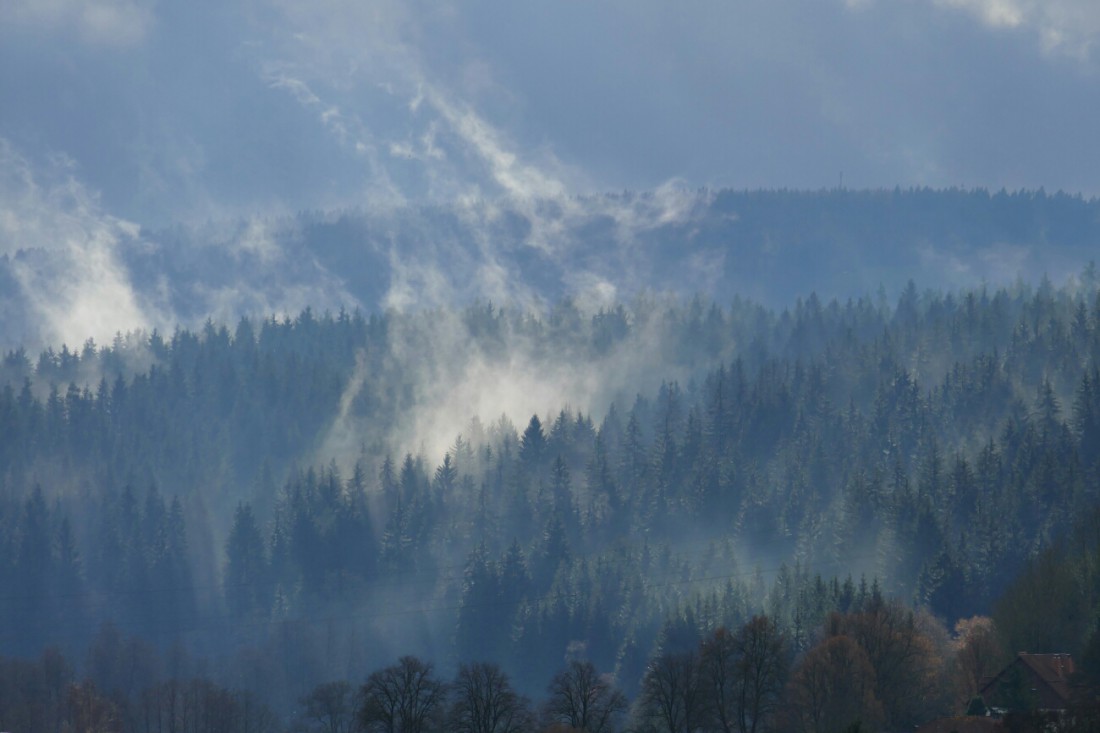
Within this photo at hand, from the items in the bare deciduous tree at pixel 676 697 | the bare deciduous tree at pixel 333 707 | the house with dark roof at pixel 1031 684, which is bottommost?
the house with dark roof at pixel 1031 684

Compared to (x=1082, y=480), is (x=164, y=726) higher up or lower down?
lower down

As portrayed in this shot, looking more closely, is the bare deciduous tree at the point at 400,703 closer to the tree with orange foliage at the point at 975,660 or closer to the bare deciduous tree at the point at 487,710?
the bare deciduous tree at the point at 487,710

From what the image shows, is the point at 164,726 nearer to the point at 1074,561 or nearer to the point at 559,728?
the point at 559,728

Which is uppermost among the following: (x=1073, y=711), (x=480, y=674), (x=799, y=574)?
(x=799, y=574)

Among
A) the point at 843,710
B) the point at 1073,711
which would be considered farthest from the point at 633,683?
the point at 1073,711

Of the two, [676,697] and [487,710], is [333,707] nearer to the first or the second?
[487,710]

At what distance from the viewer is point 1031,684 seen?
107938mm

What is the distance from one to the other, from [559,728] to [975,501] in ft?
269

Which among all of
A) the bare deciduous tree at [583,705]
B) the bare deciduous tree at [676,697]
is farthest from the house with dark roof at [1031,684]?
the bare deciduous tree at [583,705]

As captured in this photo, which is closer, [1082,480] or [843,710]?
[843,710]

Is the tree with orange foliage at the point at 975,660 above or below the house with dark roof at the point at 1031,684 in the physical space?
above

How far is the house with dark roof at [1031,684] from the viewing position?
104 meters

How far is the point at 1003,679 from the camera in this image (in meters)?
109

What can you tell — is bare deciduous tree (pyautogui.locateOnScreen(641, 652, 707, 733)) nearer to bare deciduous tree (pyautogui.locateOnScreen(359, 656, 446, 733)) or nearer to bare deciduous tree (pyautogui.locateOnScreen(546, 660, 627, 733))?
bare deciduous tree (pyautogui.locateOnScreen(546, 660, 627, 733))
